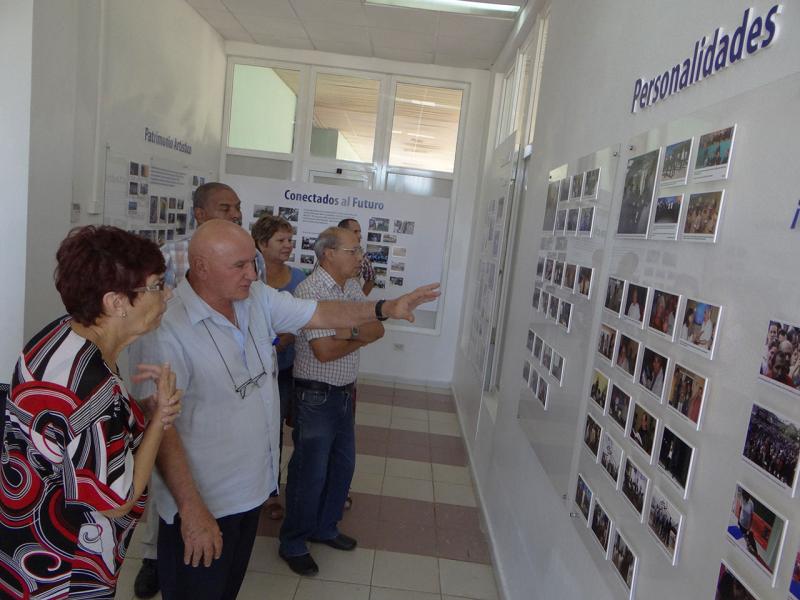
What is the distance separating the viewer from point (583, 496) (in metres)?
1.80

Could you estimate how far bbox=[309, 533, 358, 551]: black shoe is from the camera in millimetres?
3188

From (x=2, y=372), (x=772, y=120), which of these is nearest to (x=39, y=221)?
(x=2, y=372)

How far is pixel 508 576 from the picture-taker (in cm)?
282

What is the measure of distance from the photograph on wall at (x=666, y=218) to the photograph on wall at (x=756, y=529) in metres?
0.60

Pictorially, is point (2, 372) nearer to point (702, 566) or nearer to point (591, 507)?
point (591, 507)

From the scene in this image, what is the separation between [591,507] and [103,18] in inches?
→ 159

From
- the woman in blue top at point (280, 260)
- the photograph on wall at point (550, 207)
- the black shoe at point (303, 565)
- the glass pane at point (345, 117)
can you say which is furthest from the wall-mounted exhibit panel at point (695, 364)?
the glass pane at point (345, 117)

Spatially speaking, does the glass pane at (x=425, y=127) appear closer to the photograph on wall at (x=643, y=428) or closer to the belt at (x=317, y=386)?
the belt at (x=317, y=386)

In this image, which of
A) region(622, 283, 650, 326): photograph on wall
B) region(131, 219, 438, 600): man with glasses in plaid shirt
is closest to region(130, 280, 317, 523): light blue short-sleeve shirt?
region(131, 219, 438, 600): man with glasses in plaid shirt

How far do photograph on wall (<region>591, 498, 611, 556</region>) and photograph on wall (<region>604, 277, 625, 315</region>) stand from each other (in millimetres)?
555

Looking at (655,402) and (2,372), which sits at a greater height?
(655,402)

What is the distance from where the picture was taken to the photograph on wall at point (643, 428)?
1351 millimetres

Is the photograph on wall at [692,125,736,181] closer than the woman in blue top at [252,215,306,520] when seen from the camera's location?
Yes

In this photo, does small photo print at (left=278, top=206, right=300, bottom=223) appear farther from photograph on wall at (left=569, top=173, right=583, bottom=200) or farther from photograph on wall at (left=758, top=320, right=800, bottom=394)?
photograph on wall at (left=758, top=320, right=800, bottom=394)
